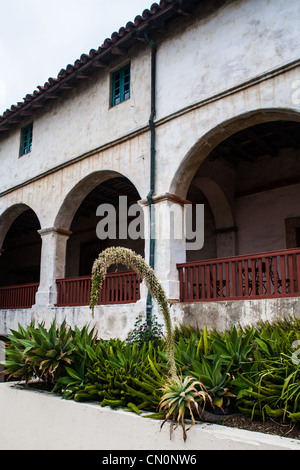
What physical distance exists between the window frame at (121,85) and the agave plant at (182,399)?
295 inches

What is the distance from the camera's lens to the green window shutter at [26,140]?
13.0 metres

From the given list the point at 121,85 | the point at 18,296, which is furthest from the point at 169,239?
the point at 18,296

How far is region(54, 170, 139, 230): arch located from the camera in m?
10.4

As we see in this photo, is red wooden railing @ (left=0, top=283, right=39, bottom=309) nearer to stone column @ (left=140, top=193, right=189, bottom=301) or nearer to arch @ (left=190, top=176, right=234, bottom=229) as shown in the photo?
stone column @ (left=140, top=193, right=189, bottom=301)

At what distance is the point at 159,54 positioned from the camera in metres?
9.10

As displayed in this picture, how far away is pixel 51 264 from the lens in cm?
1080

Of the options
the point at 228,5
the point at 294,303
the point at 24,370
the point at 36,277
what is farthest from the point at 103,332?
the point at 36,277

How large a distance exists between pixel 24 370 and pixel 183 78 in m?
6.27

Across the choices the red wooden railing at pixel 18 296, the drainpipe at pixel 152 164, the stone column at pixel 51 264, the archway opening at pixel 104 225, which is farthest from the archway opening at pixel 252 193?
the red wooden railing at pixel 18 296

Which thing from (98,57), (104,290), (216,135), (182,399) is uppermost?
(98,57)

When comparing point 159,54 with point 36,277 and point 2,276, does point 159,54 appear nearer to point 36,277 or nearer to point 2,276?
point 36,277

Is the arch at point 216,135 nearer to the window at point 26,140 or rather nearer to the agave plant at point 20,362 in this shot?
the agave plant at point 20,362

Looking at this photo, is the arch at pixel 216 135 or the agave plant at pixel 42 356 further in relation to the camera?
the arch at pixel 216 135

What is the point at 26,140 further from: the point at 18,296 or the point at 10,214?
the point at 18,296
